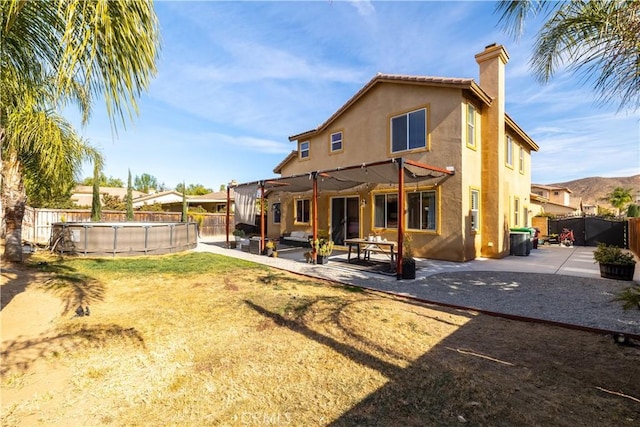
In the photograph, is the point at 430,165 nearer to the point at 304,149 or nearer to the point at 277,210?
the point at 304,149

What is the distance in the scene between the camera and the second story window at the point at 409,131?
11555mm

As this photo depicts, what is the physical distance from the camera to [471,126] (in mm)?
11289

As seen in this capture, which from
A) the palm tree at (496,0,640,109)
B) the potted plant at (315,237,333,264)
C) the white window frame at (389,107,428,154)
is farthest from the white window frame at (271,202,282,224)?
the palm tree at (496,0,640,109)

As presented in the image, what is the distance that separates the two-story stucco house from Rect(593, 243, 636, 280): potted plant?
11.8ft

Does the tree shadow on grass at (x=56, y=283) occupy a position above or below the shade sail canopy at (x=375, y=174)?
below

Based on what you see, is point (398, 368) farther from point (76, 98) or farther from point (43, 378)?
point (76, 98)

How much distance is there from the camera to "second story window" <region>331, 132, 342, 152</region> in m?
14.7

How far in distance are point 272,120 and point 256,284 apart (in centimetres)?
1778

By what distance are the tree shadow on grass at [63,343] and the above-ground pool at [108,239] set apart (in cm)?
866

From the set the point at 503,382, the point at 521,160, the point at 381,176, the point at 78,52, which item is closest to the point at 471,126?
the point at 381,176

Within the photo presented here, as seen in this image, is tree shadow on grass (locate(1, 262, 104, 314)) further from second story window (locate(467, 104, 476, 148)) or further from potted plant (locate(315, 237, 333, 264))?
second story window (locate(467, 104, 476, 148))

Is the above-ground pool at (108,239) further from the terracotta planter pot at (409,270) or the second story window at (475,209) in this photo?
the second story window at (475,209)

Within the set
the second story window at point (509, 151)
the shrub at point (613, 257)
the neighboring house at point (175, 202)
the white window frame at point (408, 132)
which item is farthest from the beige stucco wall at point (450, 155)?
the neighboring house at point (175, 202)

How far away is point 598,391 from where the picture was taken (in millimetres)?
2873
